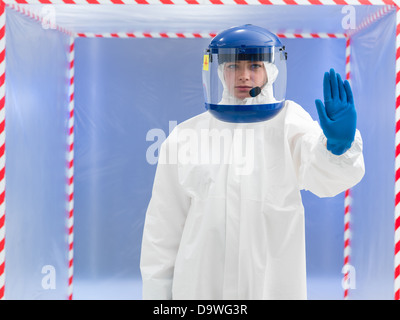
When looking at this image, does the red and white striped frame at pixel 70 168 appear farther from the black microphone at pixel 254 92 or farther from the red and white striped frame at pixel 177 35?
the black microphone at pixel 254 92

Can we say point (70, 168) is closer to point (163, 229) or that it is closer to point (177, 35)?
point (177, 35)

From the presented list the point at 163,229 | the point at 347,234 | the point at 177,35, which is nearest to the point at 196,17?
the point at 177,35

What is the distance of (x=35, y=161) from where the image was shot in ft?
10.3

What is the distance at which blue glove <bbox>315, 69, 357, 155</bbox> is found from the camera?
6.63ft

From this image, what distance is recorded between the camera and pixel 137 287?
3973mm

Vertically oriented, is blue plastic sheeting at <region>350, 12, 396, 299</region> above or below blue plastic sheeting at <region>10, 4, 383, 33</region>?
below

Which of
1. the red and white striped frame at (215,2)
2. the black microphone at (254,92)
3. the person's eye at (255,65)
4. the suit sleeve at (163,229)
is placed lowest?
the suit sleeve at (163,229)

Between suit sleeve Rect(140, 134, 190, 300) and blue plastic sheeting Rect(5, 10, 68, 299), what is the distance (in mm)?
823

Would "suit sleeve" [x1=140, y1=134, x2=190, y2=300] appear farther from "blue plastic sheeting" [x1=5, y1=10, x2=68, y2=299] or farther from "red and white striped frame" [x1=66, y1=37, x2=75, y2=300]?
"red and white striped frame" [x1=66, y1=37, x2=75, y2=300]

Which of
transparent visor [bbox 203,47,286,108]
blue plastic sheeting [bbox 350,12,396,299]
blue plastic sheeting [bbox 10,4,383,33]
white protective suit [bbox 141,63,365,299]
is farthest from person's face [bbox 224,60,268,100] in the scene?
blue plastic sheeting [bbox 350,12,396,299]

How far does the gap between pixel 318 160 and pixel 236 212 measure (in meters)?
0.39

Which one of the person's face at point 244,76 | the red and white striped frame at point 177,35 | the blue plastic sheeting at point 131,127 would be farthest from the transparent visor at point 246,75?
the blue plastic sheeting at point 131,127

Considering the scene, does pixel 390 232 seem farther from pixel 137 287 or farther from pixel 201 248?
pixel 137 287

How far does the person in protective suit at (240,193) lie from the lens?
223 centimetres
